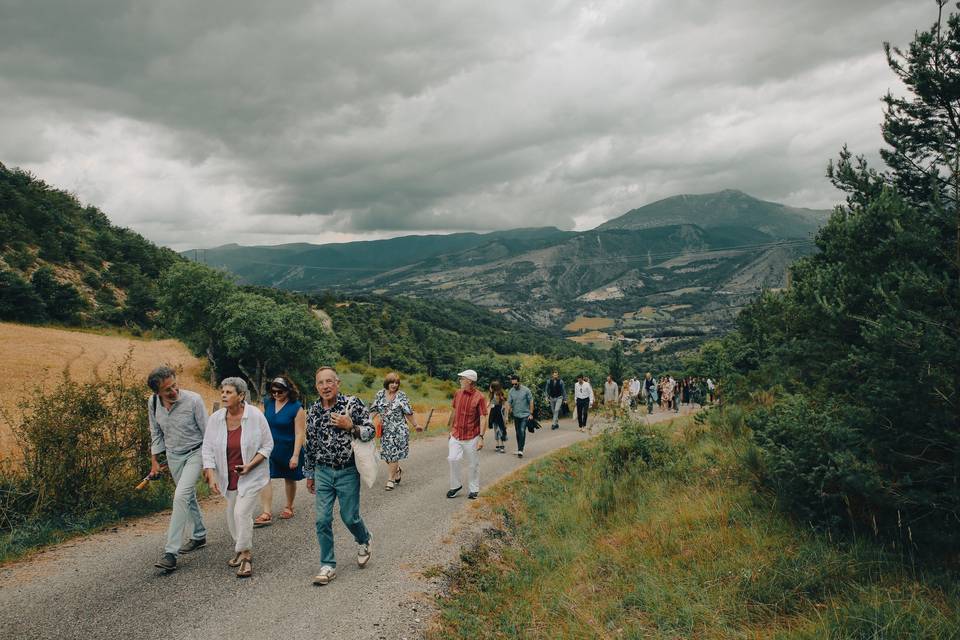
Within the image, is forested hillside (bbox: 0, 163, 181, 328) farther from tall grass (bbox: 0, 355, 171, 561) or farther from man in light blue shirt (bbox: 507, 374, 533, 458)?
man in light blue shirt (bbox: 507, 374, 533, 458)

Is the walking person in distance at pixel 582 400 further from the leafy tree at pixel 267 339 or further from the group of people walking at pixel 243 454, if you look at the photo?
the leafy tree at pixel 267 339

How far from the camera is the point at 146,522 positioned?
7043 millimetres

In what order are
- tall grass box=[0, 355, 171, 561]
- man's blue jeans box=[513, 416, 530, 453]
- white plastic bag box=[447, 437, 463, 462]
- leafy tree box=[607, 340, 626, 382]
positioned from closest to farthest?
tall grass box=[0, 355, 171, 561], white plastic bag box=[447, 437, 463, 462], man's blue jeans box=[513, 416, 530, 453], leafy tree box=[607, 340, 626, 382]

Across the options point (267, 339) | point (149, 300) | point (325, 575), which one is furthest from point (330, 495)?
point (149, 300)

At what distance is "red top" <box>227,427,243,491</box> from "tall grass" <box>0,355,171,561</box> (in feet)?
9.10

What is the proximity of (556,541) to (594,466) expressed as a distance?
3.91 metres

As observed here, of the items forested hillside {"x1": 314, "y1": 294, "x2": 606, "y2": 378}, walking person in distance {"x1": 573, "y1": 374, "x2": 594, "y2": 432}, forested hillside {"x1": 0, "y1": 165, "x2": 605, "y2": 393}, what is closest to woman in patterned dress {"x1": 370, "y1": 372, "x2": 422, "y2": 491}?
walking person in distance {"x1": 573, "y1": 374, "x2": 594, "y2": 432}

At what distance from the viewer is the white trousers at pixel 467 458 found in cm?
866

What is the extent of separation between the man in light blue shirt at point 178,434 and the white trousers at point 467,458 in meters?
4.13

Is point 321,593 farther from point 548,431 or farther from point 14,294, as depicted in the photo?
point 14,294

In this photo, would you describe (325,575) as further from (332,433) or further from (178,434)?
(178,434)

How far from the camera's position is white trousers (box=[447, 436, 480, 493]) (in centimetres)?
866

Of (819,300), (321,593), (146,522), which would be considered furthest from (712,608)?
(146,522)

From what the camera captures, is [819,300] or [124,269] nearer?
[819,300]
